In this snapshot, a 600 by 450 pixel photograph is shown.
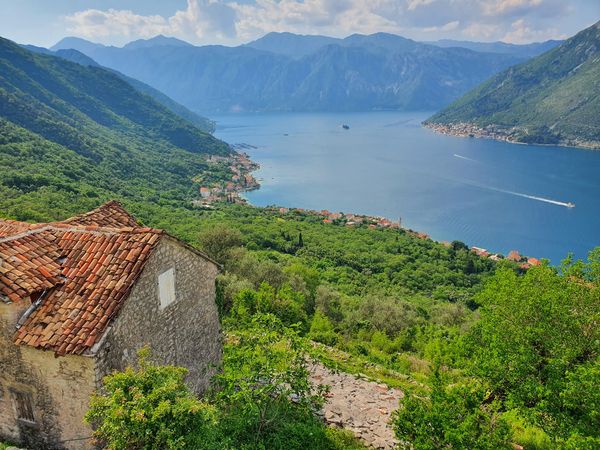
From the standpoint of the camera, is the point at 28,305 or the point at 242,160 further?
the point at 242,160

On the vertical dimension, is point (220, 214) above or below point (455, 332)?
below

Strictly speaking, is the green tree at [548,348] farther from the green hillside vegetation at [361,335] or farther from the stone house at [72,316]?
the stone house at [72,316]

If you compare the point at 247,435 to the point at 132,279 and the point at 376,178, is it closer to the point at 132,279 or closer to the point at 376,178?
the point at 132,279

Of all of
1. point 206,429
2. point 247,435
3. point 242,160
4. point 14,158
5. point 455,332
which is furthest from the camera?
point 242,160

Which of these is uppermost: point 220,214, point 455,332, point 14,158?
point 14,158

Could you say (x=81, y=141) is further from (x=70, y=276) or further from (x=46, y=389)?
(x=46, y=389)

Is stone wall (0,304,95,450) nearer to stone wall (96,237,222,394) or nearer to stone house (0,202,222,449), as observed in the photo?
stone house (0,202,222,449)

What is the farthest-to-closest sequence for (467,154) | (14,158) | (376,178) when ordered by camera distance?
(467,154) → (376,178) → (14,158)

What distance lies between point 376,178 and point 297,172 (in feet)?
87.2

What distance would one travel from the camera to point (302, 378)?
9.64 meters

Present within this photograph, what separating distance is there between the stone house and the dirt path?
529 cm

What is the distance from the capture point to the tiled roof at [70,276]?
8.91 meters

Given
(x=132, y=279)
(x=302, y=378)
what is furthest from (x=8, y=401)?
(x=302, y=378)

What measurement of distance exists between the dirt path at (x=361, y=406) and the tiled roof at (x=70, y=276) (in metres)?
6.12
